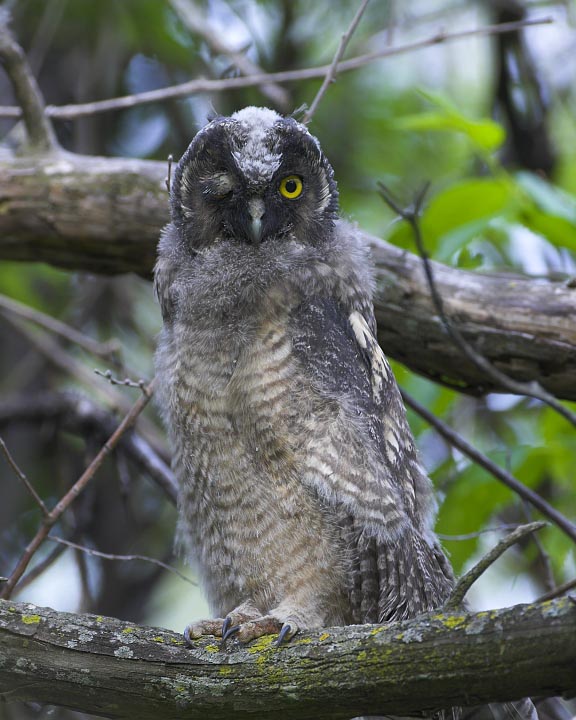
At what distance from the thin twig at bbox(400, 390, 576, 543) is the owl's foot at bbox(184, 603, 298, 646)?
2.85 ft

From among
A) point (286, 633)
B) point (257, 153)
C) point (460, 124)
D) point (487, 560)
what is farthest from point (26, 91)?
point (487, 560)

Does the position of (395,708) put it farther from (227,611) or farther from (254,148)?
(254,148)

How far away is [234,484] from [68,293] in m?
3.13

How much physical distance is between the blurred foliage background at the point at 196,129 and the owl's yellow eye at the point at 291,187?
1063 mm

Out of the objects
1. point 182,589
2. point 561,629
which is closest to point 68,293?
point 182,589

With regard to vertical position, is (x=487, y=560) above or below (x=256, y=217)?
below

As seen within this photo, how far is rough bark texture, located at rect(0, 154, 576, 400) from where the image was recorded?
3.25 m

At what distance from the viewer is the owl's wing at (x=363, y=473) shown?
8.08ft

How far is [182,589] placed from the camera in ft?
19.7

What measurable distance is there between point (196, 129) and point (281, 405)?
3.00 m

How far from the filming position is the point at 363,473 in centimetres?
247

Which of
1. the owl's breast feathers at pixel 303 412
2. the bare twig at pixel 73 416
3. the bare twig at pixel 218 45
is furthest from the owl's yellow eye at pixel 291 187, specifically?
the bare twig at pixel 73 416

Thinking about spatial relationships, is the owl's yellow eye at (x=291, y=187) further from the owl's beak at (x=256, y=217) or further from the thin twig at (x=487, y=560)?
the thin twig at (x=487, y=560)

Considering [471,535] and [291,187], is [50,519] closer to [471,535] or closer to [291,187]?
[291,187]
